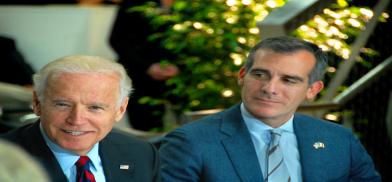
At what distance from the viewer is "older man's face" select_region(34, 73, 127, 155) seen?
2.54 m

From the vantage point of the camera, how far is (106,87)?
8.49 feet

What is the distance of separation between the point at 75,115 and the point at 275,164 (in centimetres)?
84

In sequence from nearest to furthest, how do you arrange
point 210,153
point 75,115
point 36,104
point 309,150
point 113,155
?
point 75,115 < point 36,104 < point 113,155 < point 210,153 < point 309,150

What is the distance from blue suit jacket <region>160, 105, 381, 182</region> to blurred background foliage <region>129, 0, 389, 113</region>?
6.22ft

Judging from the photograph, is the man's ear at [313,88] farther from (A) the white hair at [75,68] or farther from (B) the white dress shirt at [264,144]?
(A) the white hair at [75,68]

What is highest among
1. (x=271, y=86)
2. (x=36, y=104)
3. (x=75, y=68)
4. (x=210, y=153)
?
(x=75, y=68)

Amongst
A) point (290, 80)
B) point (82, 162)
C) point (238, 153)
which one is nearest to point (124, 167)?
point (82, 162)

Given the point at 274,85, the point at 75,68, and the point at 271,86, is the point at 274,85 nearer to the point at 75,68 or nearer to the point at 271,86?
the point at 271,86

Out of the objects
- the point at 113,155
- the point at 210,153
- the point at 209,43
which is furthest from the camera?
the point at 209,43

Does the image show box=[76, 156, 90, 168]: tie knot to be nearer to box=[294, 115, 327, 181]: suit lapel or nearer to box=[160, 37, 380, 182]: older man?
box=[160, 37, 380, 182]: older man

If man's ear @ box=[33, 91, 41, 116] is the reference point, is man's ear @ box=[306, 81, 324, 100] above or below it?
below

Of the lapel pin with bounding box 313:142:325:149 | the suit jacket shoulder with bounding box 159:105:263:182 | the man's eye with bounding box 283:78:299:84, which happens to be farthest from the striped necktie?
the lapel pin with bounding box 313:142:325:149

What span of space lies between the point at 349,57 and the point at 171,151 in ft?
7.41

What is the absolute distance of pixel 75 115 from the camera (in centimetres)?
254
